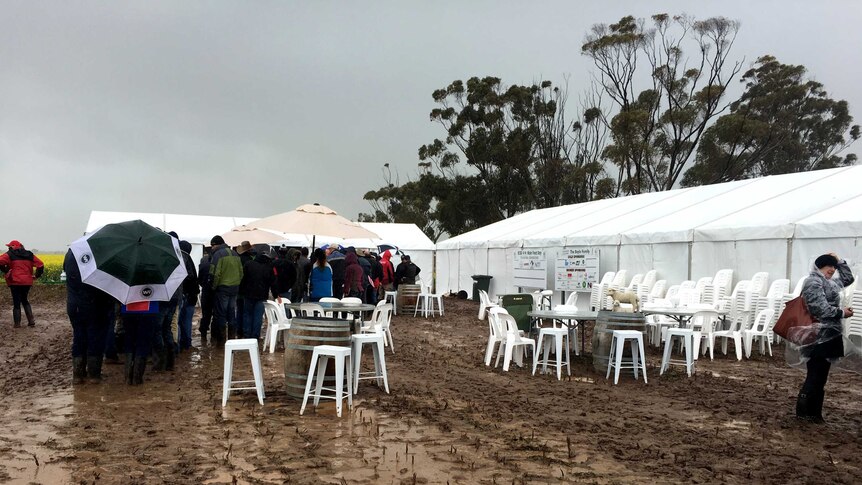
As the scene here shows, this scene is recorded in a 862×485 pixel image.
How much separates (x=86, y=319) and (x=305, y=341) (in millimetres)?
2665

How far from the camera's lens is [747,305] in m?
11.6

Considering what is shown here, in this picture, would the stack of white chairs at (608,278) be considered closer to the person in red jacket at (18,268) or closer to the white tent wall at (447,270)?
the white tent wall at (447,270)

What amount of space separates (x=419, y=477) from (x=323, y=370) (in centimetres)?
230

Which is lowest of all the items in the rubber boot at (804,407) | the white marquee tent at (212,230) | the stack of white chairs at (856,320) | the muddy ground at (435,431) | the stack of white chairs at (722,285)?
the muddy ground at (435,431)

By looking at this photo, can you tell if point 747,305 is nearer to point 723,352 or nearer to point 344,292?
point 723,352

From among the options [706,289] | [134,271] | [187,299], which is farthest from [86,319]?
[706,289]

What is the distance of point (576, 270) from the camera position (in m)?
17.2

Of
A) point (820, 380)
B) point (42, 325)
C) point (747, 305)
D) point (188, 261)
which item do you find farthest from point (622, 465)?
point (42, 325)

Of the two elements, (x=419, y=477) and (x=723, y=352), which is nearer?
(x=419, y=477)

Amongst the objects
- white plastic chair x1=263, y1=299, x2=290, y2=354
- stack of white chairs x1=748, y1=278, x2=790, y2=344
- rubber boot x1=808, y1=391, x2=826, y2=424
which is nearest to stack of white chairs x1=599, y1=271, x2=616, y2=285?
stack of white chairs x1=748, y1=278, x2=790, y2=344

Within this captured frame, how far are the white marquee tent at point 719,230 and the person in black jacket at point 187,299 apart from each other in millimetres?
10243

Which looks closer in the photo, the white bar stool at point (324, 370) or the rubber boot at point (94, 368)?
the white bar stool at point (324, 370)

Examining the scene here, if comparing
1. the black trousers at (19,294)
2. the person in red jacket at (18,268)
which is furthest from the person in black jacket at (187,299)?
the black trousers at (19,294)

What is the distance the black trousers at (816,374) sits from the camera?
5867mm
